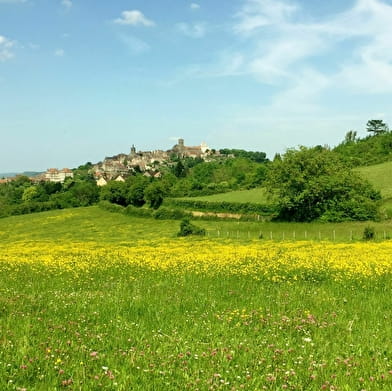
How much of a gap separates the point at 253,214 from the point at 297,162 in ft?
49.5

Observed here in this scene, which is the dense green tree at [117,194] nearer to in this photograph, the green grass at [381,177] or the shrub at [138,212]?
the shrub at [138,212]

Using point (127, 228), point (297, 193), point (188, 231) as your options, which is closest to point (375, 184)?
point (297, 193)

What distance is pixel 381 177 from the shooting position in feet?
308

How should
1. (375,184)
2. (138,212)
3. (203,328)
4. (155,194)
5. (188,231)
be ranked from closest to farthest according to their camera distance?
(203,328)
(188,231)
(375,184)
(138,212)
(155,194)

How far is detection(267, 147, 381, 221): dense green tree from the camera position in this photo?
210ft

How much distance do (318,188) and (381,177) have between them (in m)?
36.2

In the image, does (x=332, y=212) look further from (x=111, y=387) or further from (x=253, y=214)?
(x=111, y=387)

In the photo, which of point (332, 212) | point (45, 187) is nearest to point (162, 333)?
point (332, 212)

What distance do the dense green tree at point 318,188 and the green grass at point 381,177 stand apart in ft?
27.5

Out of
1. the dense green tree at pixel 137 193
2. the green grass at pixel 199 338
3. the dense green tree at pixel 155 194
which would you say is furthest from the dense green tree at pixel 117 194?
the green grass at pixel 199 338

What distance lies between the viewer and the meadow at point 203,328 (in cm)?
595

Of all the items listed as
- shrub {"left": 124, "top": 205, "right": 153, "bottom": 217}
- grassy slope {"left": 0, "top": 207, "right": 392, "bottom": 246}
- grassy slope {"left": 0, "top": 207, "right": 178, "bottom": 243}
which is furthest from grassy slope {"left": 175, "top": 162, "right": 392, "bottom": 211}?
grassy slope {"left": 0, "top": 207, "right": 178, "bottom": 243}

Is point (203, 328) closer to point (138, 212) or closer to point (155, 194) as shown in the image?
point (138, 212)

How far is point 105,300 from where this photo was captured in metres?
11.1
